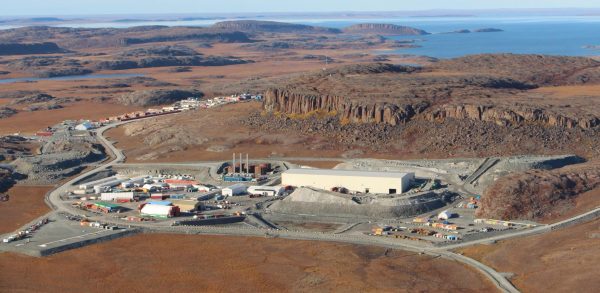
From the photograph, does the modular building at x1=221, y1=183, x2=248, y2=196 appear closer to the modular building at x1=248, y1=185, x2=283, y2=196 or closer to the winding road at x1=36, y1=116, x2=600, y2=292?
the modular building at x1=248, y1=185, x2=283, y2=196

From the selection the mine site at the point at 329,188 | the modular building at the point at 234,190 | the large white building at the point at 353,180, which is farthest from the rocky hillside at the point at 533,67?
the modular building at the point at 234,190

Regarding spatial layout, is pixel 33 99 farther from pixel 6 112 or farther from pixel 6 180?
pixel 6 180

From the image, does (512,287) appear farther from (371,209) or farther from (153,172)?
(153,172)

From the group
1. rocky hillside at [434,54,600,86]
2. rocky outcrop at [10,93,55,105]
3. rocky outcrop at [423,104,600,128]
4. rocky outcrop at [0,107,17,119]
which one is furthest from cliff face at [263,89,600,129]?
rocky outcrop at [10,93,55,105]

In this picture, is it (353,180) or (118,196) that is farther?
(118,196)

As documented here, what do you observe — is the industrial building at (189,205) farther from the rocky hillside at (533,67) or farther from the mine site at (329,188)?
the rocky hillside at (533,67)

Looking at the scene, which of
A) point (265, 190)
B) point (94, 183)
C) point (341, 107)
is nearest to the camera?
point (265, 190)

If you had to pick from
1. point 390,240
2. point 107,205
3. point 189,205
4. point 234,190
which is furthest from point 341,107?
point 390,240
